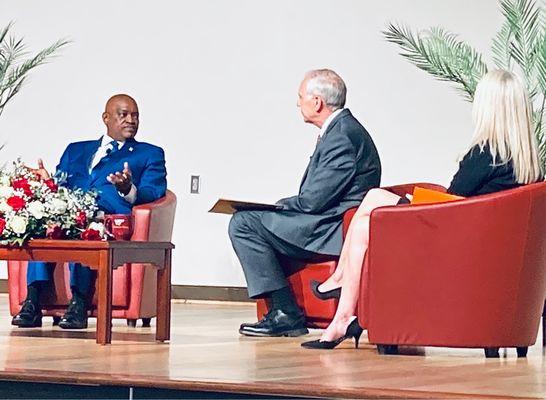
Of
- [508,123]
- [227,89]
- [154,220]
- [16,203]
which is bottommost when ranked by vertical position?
[154,220]

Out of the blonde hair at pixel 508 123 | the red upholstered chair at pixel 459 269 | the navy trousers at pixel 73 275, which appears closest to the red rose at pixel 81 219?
the navy trousers at pixel 73 275

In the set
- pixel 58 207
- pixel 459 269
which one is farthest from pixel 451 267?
pixel 58 207

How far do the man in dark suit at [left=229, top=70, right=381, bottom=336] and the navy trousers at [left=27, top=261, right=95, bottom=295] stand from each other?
0.77 m

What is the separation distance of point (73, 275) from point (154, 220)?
0.51 metres

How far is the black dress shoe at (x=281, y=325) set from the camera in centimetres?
543

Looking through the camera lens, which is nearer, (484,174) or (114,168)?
(484,174)

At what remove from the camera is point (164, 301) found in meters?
5.11

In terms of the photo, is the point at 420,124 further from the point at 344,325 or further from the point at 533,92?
the point at 344,325

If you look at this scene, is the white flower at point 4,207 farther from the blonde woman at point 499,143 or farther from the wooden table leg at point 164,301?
the blonde woman at point 499,143

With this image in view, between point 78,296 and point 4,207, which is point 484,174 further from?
point 78,296

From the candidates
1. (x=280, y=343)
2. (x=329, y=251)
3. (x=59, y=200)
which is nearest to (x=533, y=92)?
(x=329, y=251)

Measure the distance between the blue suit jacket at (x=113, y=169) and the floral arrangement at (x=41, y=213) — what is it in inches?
33.7

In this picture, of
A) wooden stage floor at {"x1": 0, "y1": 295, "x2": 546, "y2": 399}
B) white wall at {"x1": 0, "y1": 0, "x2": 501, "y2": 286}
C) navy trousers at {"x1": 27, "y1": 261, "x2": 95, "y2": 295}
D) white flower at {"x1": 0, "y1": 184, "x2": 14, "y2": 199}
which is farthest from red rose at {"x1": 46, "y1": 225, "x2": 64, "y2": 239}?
white wall at {"x1": 0, "y1": 0, "x2": 501, "y2": 286}

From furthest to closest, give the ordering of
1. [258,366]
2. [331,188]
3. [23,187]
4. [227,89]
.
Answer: [227,89], [331,188], [23,187], [258,366]
